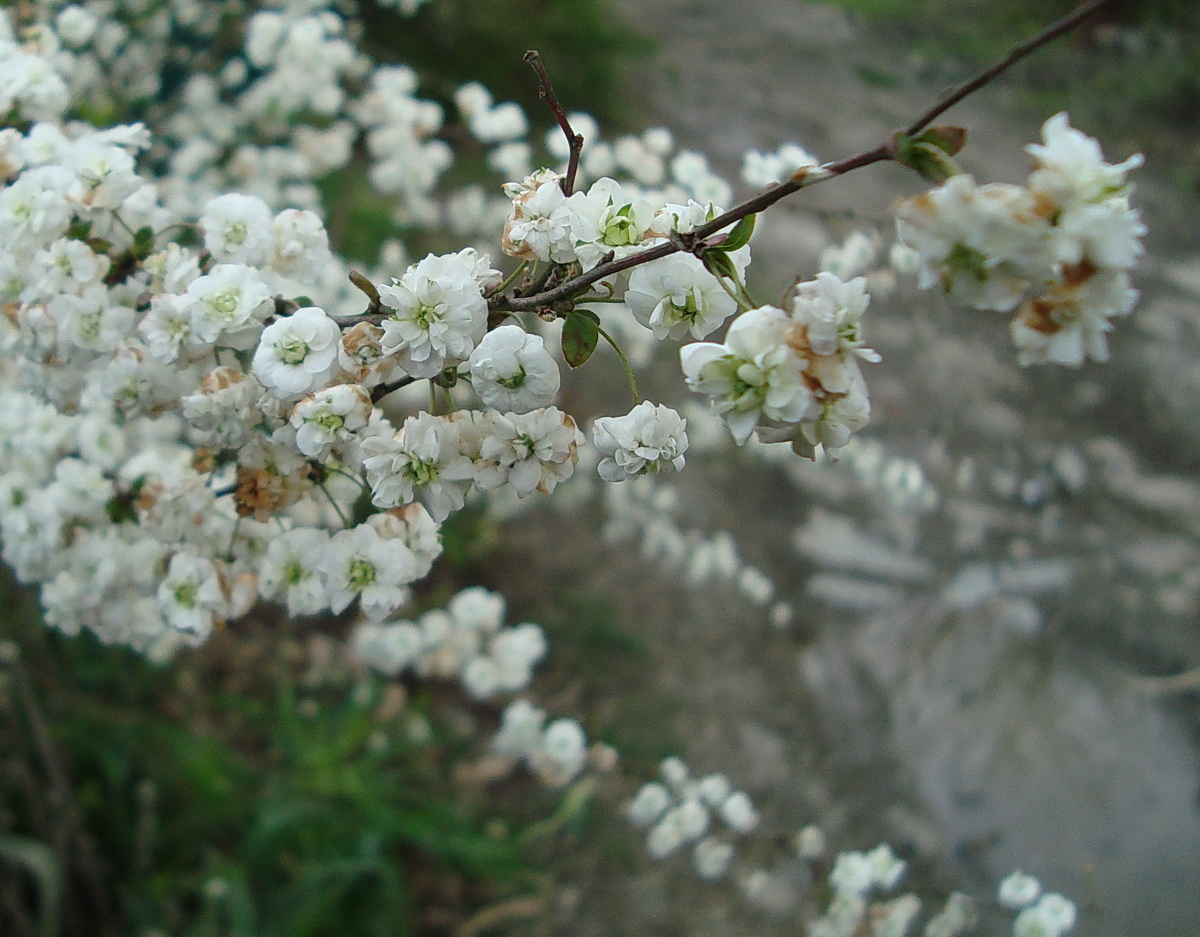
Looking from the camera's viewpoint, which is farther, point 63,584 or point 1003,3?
point 1003,3

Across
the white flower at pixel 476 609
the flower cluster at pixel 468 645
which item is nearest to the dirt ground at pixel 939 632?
the flower cluster at pixel 468 645

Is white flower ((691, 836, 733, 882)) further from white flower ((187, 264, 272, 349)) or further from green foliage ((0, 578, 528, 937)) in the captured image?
white flower ((187, 264, 272, 349))

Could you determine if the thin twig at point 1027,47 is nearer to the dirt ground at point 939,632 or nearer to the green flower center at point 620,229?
the green flower center at point 620,229

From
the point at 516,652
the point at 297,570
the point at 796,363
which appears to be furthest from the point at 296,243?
→ the point at 516,652

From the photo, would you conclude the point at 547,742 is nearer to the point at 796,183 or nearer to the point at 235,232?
the point at 235,232

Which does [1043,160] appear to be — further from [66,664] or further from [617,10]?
[617,10]

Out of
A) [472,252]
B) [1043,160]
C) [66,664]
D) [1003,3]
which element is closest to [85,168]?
[472,252]
